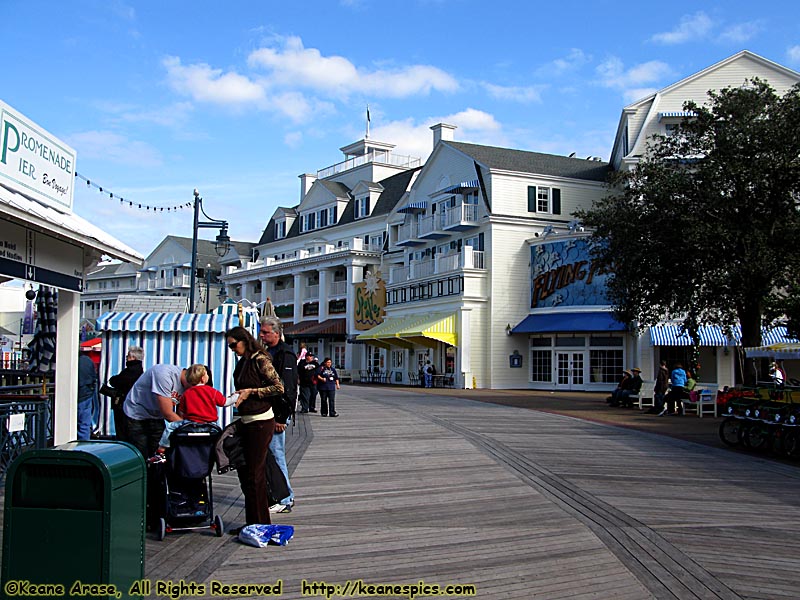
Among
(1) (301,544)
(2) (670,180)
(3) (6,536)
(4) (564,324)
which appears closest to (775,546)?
(1) (301,544)

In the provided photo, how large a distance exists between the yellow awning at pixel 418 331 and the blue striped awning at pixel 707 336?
30.7 ft

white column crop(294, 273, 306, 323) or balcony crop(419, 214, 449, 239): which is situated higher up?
balcony crop(419, 214, 449, 239)

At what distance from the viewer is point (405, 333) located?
135 ft

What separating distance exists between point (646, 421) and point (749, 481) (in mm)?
9996

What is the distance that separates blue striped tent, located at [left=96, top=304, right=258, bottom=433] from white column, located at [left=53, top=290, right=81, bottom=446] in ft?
22.5

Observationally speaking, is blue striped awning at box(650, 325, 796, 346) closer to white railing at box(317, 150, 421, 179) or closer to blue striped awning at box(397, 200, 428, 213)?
blue striped awning at box(397, 200, 428, 213)

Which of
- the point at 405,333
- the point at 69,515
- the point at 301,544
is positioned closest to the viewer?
the point at 69,515

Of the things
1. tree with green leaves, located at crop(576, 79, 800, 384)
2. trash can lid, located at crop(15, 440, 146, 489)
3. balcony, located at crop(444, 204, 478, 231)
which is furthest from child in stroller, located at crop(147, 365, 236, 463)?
balcony, located at crop(444, 204, 478, 231)

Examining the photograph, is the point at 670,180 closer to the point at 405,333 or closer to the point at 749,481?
the point at 749,481

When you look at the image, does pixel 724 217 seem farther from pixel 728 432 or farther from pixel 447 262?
pixel 447 262

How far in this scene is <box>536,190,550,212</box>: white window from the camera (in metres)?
41.7

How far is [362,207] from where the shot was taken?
5494 centimetres

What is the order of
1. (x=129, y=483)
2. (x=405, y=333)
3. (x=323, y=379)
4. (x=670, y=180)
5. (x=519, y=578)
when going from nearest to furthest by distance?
(x=129, y=483) < (x=519, y=578) < (x=323, y=379) < (x=670, y=180) < (x=405, y=333)

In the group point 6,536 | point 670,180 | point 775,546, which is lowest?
point 775,546
